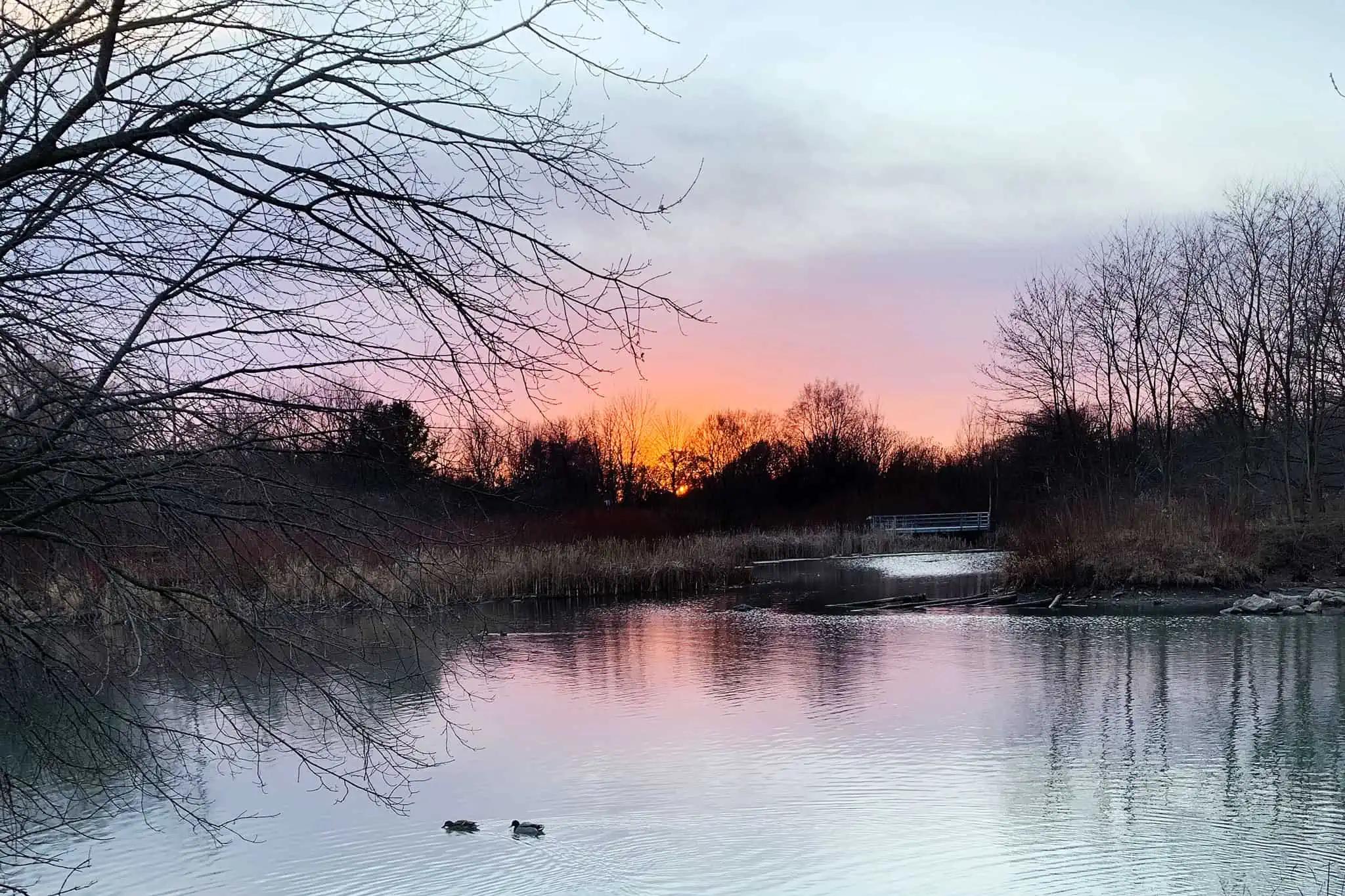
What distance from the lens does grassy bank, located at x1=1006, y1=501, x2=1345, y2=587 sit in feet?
59.9

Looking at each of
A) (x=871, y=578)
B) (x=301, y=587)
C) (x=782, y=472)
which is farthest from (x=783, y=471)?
(x=301, y=587)

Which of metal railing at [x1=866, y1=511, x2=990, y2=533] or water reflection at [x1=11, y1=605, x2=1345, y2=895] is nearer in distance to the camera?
water reflection at [x1=11, y1=605, x2=1345, y2=895]

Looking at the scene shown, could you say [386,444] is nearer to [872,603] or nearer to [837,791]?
[837,791]

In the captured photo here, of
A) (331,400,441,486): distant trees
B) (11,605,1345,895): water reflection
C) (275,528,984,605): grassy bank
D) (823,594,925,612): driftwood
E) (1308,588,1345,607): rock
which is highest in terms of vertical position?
(331,400,441,486): distant trees

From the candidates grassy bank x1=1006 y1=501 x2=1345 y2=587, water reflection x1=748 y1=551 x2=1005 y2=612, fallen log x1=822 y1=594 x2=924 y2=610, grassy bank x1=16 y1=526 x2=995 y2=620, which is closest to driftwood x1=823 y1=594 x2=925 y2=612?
fallen log x1=822 y1=594 x2=924 y2=610

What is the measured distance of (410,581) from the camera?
135 inches

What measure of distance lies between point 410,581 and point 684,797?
4.31 metres

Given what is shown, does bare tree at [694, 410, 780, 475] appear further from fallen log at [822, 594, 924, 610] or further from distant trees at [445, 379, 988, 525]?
fallen log at [822, 594, 924, 610]

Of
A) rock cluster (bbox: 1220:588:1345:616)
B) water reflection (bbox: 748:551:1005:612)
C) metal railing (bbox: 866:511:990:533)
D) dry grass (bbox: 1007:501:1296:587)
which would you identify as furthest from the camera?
metal railing (bbox: 866:511:990:533)

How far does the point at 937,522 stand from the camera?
4131 cm

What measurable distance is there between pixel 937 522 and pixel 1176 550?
75.2ft

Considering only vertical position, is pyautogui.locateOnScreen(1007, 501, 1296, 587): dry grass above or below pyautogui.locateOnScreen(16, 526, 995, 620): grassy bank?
below

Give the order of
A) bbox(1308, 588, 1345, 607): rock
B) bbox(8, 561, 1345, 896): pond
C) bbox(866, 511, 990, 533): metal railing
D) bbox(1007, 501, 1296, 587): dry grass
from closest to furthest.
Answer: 1. bbox(8, 561, 1345, 896): pond
2. bbox(1308, 588, 1345, 607): rock
3. bbox(1007, 501, 1296, 587): dry grass
4. bbox(866, 511, 990, 533): metal railing

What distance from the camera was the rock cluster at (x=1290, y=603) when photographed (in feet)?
52.7
